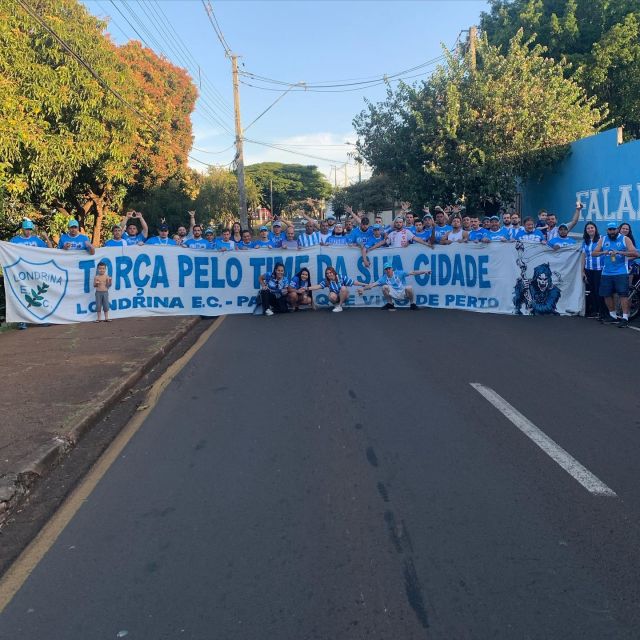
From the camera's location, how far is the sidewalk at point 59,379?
16.4ft

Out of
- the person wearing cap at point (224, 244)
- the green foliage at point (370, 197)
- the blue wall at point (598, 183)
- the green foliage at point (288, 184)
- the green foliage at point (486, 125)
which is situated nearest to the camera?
the person wearing cap at point (224, 244)

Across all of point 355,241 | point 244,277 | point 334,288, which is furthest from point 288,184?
point 334,288

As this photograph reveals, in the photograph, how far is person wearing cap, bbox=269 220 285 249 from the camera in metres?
14.1

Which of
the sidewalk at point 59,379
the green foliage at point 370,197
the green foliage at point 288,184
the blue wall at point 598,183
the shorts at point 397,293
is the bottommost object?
the sidewalk at point 59,379

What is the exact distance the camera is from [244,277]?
13781 millimetres

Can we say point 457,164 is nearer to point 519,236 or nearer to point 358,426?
point 519,236

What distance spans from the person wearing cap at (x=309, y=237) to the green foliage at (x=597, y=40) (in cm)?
1373

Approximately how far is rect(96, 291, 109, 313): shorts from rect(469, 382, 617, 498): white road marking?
8103mm

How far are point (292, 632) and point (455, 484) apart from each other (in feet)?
6.02

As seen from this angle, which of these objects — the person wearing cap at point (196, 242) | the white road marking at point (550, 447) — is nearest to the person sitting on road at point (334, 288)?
the person wearing cap at point (196, 242)

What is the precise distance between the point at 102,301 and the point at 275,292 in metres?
3.42

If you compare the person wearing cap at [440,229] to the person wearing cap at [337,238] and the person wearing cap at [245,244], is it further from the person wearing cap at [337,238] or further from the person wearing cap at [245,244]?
the person wearing cap at [245,244]

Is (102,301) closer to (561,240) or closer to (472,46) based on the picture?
(561,240)

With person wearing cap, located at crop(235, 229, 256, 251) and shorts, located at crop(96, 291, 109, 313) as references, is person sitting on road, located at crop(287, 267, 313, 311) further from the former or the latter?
shorts, located at crop(96, 291, 109, 313)
